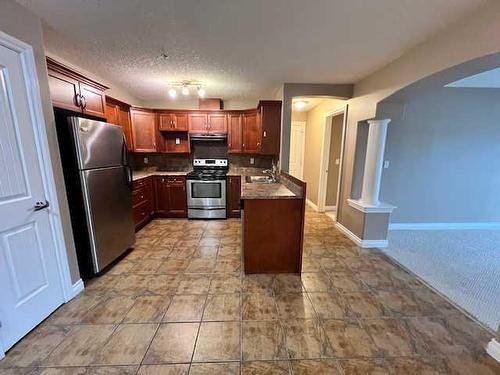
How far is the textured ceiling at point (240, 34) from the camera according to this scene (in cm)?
166

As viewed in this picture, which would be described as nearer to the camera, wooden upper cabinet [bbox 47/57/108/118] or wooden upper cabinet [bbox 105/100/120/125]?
wooden upper cabinet [bbox 47/57/108/118]

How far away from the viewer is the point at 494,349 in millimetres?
1545

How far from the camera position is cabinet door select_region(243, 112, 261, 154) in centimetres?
452

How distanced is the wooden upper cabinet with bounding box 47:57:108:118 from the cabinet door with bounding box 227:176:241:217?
2.41 m

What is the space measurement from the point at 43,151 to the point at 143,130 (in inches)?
110

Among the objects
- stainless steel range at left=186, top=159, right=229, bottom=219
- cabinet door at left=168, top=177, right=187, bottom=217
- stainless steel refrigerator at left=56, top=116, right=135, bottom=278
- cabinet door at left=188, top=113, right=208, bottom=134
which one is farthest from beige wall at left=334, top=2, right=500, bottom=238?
stainless steel refrigerator at left=56, top=116, right=135, bottom=278

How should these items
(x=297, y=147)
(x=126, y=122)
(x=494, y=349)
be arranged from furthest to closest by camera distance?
(x=297, y=147)
(x=126, y=122)
(x=494, y=349)

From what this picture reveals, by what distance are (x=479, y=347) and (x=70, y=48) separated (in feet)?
15.1

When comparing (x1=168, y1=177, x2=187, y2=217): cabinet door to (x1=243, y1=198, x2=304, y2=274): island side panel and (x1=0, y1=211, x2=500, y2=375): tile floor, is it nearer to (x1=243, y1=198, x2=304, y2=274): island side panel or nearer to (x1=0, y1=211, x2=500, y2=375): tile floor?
(x1=0, y1=211, x2=500, y2=375): tile floor

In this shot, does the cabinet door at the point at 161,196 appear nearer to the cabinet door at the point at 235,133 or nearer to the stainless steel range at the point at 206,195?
the stainless steel range at the point at 206,195

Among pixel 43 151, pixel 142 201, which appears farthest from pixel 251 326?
pixel 142 201

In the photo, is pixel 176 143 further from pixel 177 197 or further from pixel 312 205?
pixel 312 205

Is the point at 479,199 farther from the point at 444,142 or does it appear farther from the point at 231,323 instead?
the point at 231,323

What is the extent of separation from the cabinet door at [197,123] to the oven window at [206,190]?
1152mm
